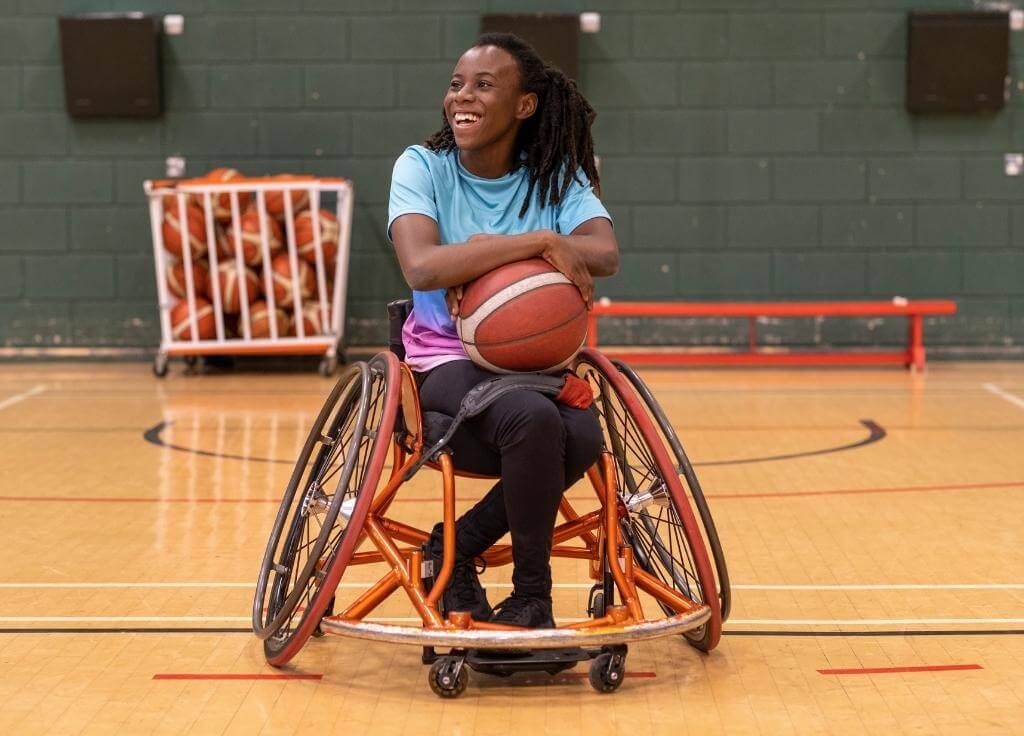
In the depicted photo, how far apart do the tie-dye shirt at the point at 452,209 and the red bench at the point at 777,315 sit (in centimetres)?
477

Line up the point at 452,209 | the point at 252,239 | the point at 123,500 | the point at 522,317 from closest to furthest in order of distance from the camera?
the point at 522,317 < the point at 452,209 < the point at 123,500 < the point at 252,239

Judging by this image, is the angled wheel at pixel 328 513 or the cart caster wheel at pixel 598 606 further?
the cart caster wheel at pixel 598 606

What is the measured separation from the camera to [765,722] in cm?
259

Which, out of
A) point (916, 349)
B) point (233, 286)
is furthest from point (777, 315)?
point (233, 286)

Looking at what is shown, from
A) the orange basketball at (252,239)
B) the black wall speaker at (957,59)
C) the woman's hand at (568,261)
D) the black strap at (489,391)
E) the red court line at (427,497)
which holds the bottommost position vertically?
the red court line at (427,497)

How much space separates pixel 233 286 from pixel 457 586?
201 inches

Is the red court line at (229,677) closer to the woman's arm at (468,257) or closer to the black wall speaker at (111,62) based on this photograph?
the woman's arm at (468,257)

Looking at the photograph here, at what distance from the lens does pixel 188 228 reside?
25.6 feet

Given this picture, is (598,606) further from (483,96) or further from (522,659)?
(483,96)

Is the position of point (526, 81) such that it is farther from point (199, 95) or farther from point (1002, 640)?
point (199, 95)

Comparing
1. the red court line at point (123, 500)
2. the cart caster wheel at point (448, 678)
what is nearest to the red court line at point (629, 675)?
the cart caster wheel at point (448, 678)

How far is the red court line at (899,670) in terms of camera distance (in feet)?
9.36

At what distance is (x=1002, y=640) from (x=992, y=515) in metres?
1.37

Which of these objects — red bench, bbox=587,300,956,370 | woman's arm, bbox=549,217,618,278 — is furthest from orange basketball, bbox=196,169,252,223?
woman's arm, bbox=549,217,618,278
